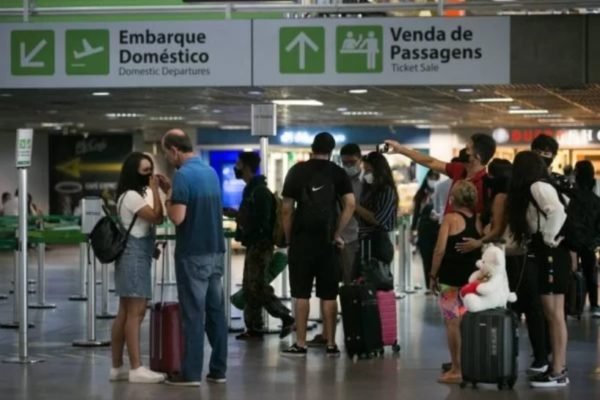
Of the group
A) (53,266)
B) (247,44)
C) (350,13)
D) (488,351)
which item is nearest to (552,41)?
(350,13)

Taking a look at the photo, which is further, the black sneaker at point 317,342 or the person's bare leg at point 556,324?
the black sneaker at point 317,342

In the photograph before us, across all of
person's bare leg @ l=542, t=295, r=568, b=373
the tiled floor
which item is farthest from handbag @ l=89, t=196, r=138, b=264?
person's bare leg @ l=542, t=295, r=568, b=373

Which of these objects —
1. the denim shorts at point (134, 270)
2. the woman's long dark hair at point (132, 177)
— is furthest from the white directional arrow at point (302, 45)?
the denim shorts at point (134, 270)

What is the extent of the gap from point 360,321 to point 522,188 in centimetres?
236

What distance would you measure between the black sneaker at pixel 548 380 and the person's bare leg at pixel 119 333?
3.11 meters

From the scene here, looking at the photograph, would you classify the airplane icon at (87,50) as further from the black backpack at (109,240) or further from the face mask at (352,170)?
the black backpack at (109,240)

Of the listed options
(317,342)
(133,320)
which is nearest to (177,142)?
(133,320)

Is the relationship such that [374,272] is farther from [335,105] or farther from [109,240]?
[335,105]

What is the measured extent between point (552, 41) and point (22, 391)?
230 inches

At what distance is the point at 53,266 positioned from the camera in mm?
26578

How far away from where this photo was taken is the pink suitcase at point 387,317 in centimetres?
1200

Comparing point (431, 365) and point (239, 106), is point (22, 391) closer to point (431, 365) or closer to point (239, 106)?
point (431, 365)

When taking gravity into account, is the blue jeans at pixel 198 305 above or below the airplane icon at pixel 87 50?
below

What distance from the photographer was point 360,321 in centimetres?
1162
